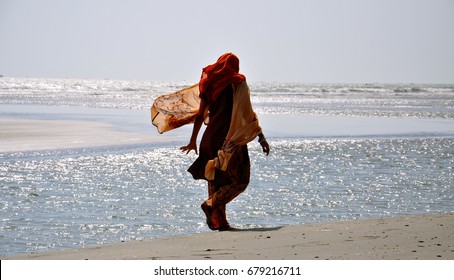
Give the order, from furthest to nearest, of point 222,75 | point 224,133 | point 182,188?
point 182,188 → point 224,133 → point 222,75

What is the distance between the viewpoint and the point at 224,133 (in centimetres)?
695

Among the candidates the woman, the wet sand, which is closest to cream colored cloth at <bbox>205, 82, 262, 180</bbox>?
the woman

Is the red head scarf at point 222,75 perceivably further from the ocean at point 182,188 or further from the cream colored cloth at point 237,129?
the ocean at point 182,188

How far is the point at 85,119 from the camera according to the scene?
2311 cm

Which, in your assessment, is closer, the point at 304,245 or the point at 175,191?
the point at 304,245

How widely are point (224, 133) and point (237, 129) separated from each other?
16 centimetres

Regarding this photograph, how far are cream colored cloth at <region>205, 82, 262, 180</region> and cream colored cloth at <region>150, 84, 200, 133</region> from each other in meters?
0.59

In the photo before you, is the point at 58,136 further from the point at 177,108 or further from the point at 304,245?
the point at 304,245

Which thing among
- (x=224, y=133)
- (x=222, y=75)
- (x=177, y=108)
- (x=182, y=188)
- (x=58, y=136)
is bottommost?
(x=58, y=136)

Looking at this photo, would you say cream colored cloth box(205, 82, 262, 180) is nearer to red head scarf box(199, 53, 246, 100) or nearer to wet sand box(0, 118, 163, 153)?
red head scarf box(199, 53, 246, 100)

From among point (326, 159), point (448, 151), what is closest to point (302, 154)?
point (326, 159)

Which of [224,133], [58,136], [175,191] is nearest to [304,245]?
[224,133]

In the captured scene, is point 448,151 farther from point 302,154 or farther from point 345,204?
point 345,204

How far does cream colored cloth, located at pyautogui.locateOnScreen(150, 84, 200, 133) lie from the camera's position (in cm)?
737
